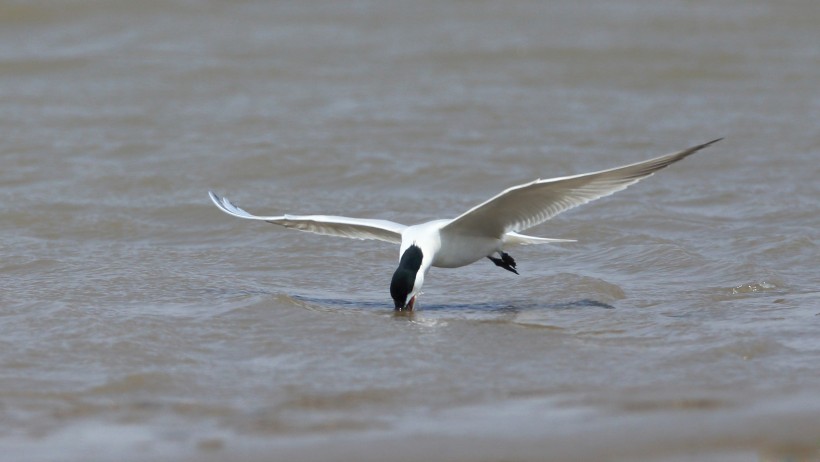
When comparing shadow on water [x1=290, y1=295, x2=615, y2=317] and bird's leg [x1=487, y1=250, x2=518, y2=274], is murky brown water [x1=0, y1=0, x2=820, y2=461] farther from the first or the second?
bird's leg [x1=487, y1=250, x2=518, y2=274]

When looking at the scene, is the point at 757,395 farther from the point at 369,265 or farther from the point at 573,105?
the point at 573,105

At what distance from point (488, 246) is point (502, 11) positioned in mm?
12454

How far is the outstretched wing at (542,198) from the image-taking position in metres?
6.61

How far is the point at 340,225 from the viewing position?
7.79 m

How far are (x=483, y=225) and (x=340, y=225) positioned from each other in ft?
3.36

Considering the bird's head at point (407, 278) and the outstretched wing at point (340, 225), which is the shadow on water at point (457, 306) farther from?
the outstretched wing at point (340, 225)

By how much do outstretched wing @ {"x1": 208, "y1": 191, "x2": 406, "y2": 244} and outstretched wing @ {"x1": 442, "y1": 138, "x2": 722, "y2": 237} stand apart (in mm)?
523

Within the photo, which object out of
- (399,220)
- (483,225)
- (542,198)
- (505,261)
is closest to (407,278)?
(483,225)

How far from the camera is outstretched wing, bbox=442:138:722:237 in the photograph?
6.61m

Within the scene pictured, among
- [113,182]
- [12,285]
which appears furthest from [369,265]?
[113,182]

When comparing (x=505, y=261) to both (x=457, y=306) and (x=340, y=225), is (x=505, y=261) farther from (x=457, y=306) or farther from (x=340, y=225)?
(x=340, y=225)

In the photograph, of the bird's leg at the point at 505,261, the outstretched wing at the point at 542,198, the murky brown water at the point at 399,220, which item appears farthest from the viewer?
the bird's leg at the point at 505,261

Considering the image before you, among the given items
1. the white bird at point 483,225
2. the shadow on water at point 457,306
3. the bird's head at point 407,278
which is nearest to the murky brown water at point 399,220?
the shadow on water at point 457,306

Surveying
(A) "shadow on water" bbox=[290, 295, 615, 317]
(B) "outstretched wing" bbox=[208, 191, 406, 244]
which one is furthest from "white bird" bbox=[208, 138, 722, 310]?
(A) "shadow on water" bbox=[290, 295, 615, 317]
